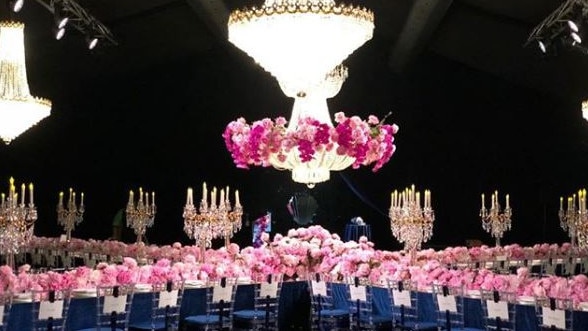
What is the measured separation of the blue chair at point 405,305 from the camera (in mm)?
7445

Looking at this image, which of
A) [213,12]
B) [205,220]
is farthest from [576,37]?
[213,12]

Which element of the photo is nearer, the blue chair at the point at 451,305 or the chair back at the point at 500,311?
the chair back at the point at 500,311

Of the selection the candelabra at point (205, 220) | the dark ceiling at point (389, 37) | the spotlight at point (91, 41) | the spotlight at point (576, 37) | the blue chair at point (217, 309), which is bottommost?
the blue chair at point (217, 309)

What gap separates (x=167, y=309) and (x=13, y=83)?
115 inches

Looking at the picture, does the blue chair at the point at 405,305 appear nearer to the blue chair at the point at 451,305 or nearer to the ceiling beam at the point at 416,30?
the blue chair at the point at 451,305

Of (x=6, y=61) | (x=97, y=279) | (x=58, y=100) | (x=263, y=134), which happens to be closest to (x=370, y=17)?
(x=263, y=134)

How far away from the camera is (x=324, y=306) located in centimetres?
863

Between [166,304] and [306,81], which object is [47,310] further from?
[306,81]

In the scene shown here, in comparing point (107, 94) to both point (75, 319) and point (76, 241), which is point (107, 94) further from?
point (75, 319)

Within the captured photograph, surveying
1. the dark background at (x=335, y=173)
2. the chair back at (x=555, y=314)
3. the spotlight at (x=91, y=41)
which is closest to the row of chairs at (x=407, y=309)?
the chair back at (x=555, y=314)

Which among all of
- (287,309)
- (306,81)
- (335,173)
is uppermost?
(335,173)

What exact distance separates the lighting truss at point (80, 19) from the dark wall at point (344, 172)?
13.5 feet

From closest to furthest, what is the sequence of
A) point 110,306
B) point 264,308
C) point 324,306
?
point 110,306, point 264,308, point 324,306

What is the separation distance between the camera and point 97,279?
22.7 ft
